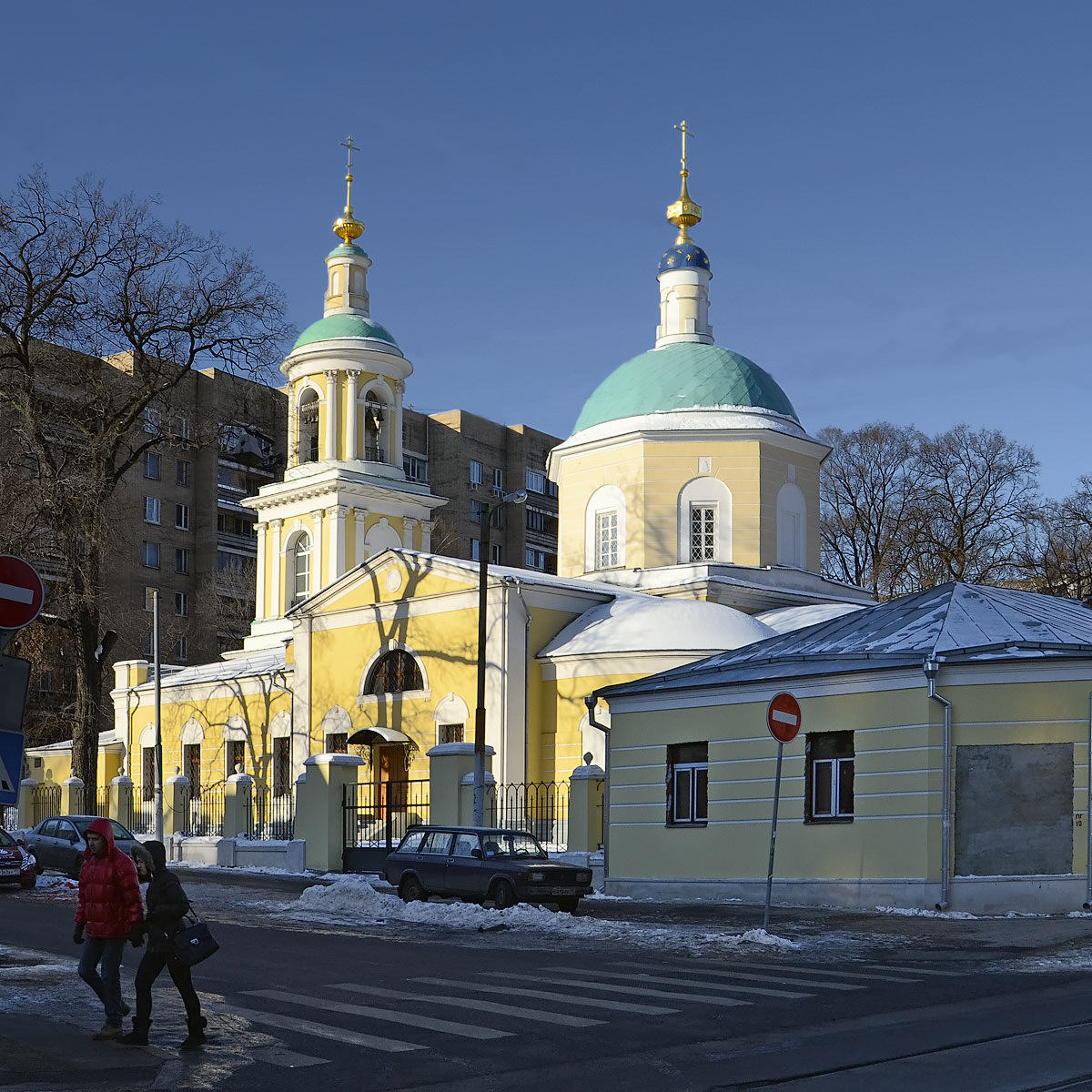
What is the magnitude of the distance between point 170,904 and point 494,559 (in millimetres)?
69237

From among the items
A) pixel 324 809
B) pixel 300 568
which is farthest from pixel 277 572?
pixel 324 809

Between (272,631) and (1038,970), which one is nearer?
(1038,970)

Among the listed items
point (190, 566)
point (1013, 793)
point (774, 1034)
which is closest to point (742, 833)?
point (1013, 793)

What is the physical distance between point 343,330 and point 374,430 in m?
3.00

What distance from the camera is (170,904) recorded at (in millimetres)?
10094

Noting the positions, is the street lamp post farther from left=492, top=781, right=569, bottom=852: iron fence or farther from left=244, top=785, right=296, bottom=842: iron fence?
left=244, top=785, right=296, bottom=842: iron fence

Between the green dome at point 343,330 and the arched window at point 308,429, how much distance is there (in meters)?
1.72

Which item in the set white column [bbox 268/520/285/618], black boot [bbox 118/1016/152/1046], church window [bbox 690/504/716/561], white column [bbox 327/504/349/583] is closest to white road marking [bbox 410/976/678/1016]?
black boot [bbox 118/1016/152/1046]

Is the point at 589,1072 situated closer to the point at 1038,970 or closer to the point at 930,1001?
the point at 930,1001

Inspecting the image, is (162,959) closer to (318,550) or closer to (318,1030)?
(318,1030)

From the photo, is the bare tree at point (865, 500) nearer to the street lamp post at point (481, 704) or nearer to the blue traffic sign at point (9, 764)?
the street lamp post at point (481, 704)

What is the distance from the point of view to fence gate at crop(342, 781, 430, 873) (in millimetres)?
29422

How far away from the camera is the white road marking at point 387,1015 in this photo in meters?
10.3

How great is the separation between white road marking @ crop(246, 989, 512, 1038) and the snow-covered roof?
21.3m
